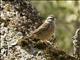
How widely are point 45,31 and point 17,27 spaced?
2.15 feet

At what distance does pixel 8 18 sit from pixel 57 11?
13.0 m

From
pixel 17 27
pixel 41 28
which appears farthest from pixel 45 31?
pixel 17 27

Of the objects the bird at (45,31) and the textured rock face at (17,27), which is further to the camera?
the bird at (45,31)

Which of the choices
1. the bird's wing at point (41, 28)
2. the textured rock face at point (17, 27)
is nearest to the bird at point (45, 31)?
the bird's wing at point (41, 28)

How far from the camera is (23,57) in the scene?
32.1 feet

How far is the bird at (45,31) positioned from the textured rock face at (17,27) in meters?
0.23

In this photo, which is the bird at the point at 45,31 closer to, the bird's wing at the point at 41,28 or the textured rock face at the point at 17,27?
the bird's wing at the point at 41,28

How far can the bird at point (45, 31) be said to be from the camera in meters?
10.6

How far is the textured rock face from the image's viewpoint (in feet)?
32.4

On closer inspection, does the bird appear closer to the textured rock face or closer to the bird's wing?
the bird's wing

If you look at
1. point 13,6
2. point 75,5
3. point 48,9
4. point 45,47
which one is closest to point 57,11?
point 48,9

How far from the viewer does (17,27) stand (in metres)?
10.8

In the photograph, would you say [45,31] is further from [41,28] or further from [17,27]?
[17,27]

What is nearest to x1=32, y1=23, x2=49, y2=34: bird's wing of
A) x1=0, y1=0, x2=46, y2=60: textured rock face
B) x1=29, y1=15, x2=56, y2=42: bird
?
x1=29, y1=15, x2=56, y2=42: bird
